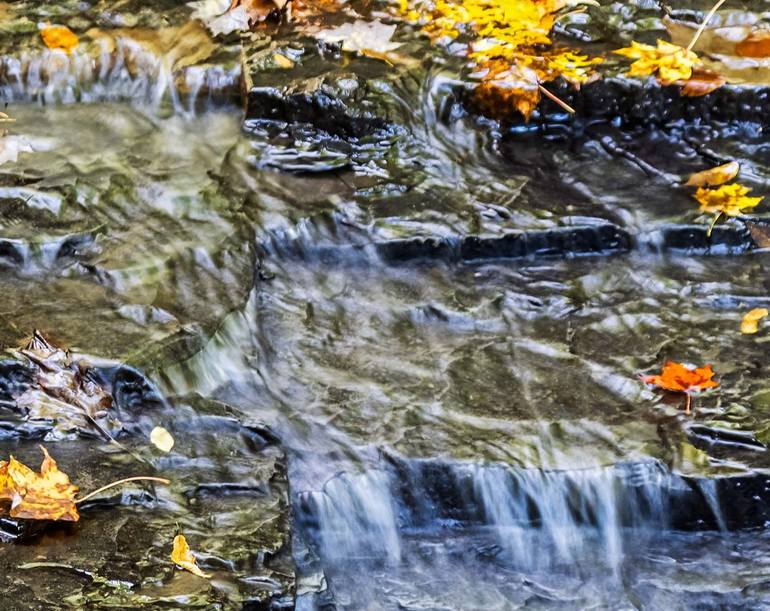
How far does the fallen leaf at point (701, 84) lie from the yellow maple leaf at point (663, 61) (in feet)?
0.09

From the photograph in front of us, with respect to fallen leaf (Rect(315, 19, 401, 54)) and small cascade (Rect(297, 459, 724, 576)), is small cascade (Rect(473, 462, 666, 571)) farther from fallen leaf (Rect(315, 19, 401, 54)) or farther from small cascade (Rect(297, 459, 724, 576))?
fallen leaf (Rect(315, 19, 401, 54))

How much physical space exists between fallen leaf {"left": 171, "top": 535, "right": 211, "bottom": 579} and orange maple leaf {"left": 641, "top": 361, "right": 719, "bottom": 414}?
173 centimetres

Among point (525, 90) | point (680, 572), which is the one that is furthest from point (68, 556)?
point (525, 90)

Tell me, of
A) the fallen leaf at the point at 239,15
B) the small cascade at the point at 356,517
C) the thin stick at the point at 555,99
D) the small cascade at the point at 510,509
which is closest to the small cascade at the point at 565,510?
the small cascade at the point at 510,509

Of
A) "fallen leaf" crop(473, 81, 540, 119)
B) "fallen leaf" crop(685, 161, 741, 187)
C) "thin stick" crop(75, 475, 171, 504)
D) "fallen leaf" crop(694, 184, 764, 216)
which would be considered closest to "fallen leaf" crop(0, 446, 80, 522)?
"thin stick" crop(75, 475, 171, 504)

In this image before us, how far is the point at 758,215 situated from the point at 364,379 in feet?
6.20

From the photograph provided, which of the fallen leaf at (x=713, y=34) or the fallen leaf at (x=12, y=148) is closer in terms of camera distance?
the fallen leaf at (x=12, y=148)

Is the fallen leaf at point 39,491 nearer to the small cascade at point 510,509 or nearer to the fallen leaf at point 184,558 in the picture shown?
the fallen leaf at point 184,558

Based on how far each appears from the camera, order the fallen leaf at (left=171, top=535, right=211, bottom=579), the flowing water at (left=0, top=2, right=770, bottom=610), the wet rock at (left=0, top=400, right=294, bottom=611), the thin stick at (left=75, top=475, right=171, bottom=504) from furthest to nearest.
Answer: the flowing water at (left=0, top=2, right=770, bottom=610)
the thin stick at (left=75, top=475, right=171, bottom=504)
the fallen leaf at (left=171, top=535, right=211, bottom=579)
the wet rock at (left=0, top=400, right=294, bottom=611)

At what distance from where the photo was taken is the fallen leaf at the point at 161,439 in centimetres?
292

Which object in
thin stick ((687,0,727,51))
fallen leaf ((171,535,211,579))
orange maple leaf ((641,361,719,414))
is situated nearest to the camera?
fallen leaf ((171,535,211,579))

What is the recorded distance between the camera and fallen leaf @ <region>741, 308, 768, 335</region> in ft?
11.9

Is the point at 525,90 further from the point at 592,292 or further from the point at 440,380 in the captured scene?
the point at 440,380

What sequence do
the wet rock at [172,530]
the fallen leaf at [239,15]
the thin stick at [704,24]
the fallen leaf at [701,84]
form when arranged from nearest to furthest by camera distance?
the wet rock at [172,530] < the fallen leaf at [701,84] < the thin stick at [704,24] < the fallen leaf at [239,15]
